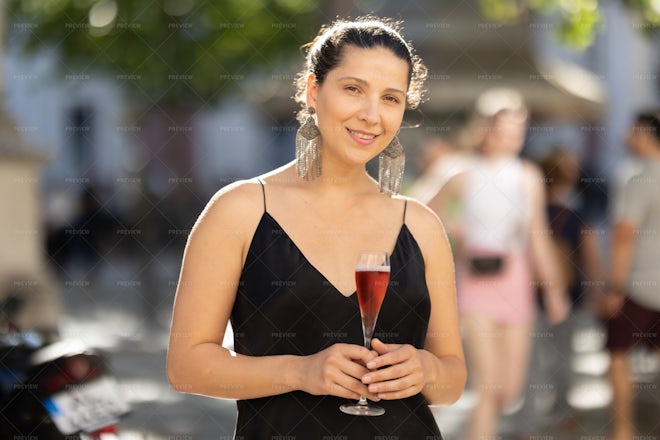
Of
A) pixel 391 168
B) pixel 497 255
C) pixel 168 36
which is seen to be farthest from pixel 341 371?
pixel 168 36

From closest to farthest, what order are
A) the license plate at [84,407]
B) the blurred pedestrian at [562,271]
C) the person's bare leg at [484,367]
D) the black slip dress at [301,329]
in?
1. the black slip dress at [301,329]
2. the license plate at [84,407]
3. the person's bare leg at [484,367]
4. the blurred pedestrian at [562,271]

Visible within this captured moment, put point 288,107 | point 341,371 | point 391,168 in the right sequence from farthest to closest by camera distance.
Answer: point 288,107
point 391,168
point 341,371

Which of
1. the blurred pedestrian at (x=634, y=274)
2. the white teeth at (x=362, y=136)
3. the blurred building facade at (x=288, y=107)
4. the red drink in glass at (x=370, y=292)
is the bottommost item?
the red drink in glass at (x=370, y=292)

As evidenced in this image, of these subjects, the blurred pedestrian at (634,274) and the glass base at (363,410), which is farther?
the blurred pedestrian at (634,274)

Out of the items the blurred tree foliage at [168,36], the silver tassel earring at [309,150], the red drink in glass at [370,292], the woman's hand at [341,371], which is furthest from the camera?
the blurred tree foliage at [168,36]

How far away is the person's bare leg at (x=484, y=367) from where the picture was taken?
19.1 feet

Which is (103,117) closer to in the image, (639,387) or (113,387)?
(639,387)

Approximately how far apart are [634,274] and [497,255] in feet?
2.48

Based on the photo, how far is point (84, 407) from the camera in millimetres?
3646

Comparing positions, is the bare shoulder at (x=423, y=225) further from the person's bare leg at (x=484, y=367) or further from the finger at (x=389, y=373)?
the person's bare leg at (x=484, y=367)

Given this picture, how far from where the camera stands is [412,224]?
2.86 meters

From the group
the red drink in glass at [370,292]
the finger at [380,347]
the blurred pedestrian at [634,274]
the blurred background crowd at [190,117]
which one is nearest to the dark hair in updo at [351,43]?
the red drink in glass at [370,292]

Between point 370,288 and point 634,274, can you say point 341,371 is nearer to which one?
point 370,288

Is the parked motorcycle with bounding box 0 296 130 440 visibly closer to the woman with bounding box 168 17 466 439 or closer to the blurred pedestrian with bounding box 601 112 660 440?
the woman with bounding box 168 17 466 439
